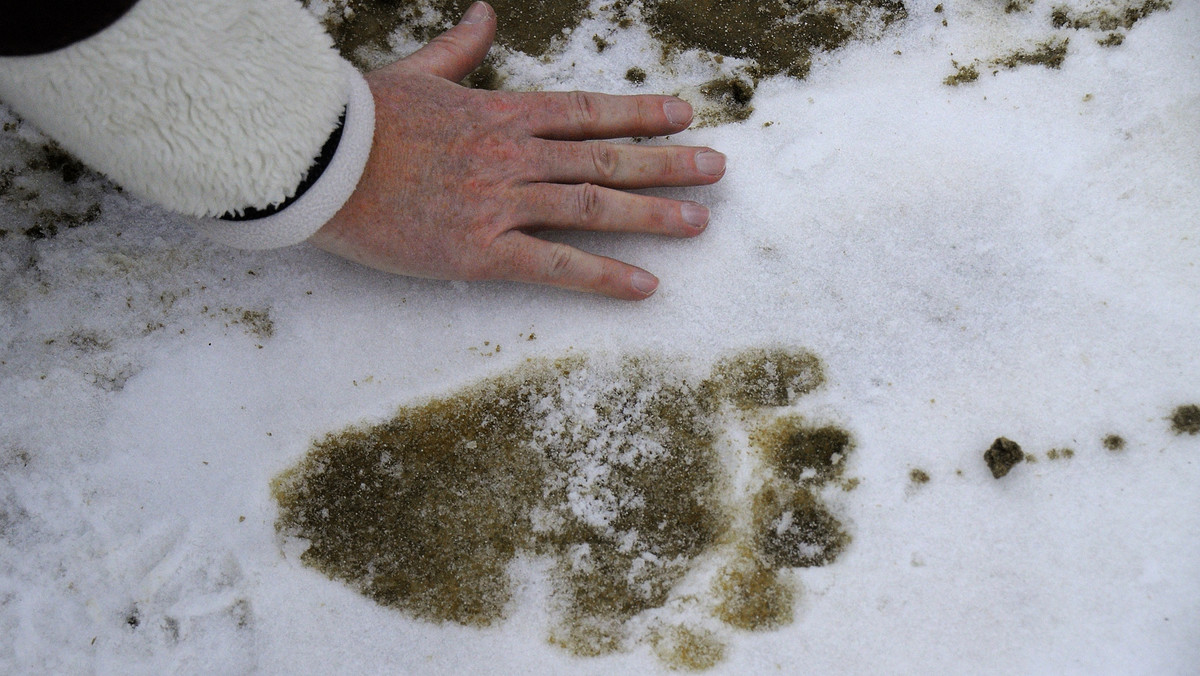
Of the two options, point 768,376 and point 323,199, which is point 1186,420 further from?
point 323,199

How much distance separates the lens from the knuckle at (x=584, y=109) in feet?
5.06

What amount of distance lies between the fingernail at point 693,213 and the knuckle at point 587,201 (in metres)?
0.18

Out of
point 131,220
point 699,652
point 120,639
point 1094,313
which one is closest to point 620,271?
point 699,652

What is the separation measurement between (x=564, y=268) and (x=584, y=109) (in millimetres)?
352

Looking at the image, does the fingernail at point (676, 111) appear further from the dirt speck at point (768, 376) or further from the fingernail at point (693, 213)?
the dirt speck at point (768, 376)

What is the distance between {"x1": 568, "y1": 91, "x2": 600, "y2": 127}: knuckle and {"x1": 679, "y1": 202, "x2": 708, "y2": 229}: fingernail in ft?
0.88

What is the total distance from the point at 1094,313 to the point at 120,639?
2052mm

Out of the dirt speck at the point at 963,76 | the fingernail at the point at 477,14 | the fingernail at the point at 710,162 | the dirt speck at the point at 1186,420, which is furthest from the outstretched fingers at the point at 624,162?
the dirt speck at the point at 1186,420

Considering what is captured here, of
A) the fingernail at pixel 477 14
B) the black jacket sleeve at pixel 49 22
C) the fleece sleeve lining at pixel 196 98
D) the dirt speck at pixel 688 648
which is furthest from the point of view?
the fingernail at pixel 477 14

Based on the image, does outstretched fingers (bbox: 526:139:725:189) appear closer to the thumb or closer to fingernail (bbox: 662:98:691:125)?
fingernail (bbox: 662:98:691:125)

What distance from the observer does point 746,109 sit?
1.64 meters

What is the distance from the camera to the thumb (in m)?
1.54

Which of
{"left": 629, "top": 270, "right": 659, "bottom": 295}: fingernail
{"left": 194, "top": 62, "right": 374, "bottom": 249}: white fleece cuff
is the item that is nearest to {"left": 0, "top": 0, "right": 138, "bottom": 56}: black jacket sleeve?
{"left": 194, "top": 62, "right": 374, "bottom": 249}: white fleece cuff

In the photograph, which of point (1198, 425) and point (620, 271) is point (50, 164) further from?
point (1198, 425)
